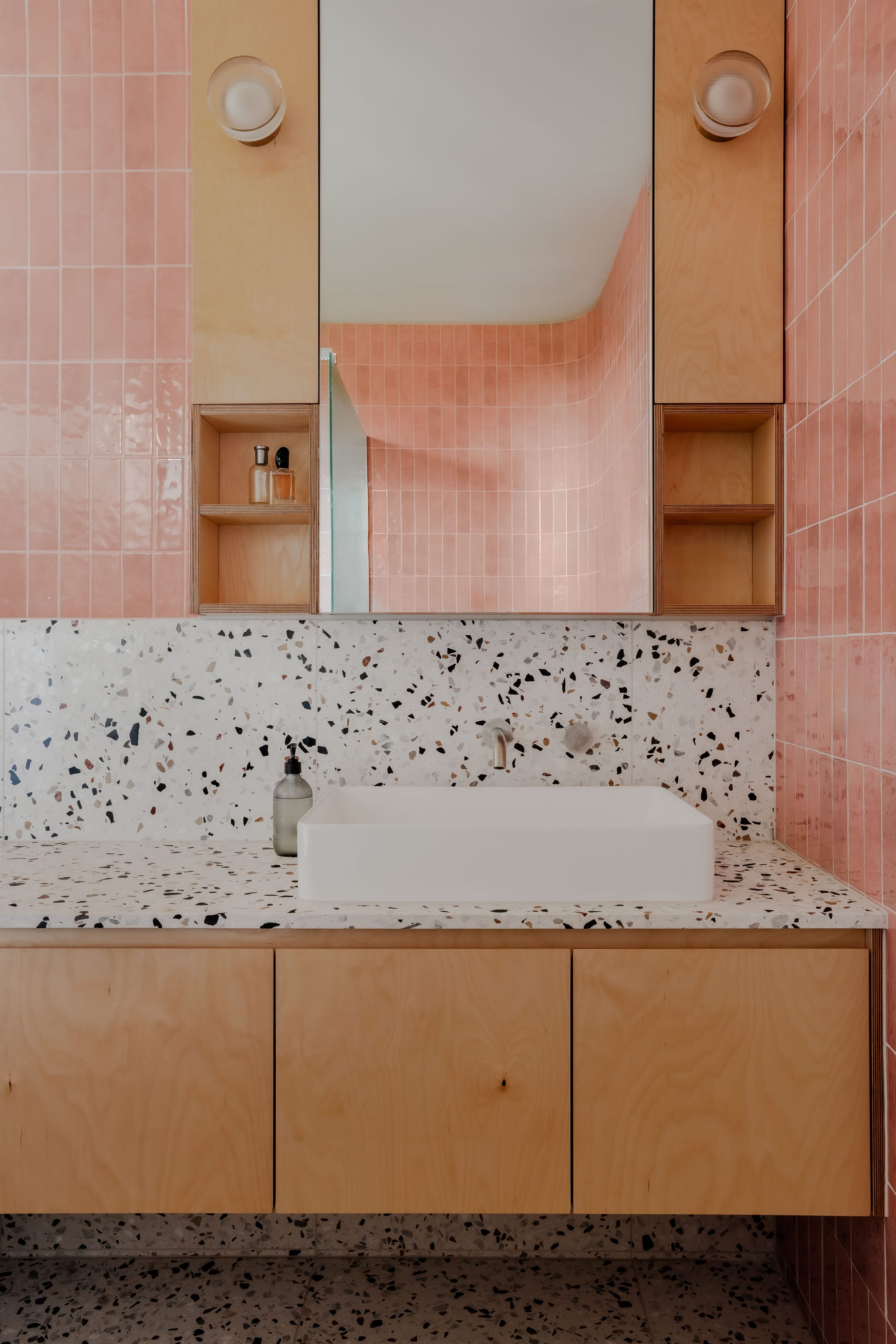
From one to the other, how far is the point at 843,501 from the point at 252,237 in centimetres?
129

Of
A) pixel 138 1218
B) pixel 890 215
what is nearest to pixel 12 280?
pixel 890 215

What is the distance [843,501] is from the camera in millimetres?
1383

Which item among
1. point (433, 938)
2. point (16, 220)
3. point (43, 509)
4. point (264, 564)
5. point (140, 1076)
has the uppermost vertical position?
point (16, 220)

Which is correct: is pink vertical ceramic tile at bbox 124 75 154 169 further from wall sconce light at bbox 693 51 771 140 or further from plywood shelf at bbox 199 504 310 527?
wall sconce light at bbox 693 51 771 140

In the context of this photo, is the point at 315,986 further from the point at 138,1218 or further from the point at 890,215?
the point at 890,215

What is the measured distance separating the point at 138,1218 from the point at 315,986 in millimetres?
937

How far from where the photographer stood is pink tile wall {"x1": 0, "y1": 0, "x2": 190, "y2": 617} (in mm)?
1772

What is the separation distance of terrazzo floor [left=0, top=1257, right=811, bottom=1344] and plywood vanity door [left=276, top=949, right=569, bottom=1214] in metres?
0.46

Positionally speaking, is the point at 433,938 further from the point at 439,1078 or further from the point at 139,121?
the point at 139,121

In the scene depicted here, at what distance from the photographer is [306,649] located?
1829mm

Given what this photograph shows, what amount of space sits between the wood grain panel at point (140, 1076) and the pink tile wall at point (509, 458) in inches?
32.3

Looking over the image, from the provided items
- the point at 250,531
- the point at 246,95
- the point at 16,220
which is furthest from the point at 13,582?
the point at 246,95

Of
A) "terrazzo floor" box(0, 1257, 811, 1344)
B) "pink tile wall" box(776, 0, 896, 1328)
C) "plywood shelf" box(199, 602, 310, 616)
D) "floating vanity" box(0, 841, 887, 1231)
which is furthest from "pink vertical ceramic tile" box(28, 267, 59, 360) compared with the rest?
"terrazzo floor" box(0, 1257, 811, 1344)

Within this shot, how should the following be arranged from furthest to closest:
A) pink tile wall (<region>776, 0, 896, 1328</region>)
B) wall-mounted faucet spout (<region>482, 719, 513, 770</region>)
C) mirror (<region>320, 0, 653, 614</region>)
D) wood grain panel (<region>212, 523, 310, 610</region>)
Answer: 1. wood grain panel (<region>212, 523, 310, 610</region>)
2. wall-mounted faucet spout (<region>482, 719, 513, 770</region>)
3. mirror (<region>320, 0, 653, 614</region>)
4. pink tile wall (<region>776, 0, 896, 1328</region>)
